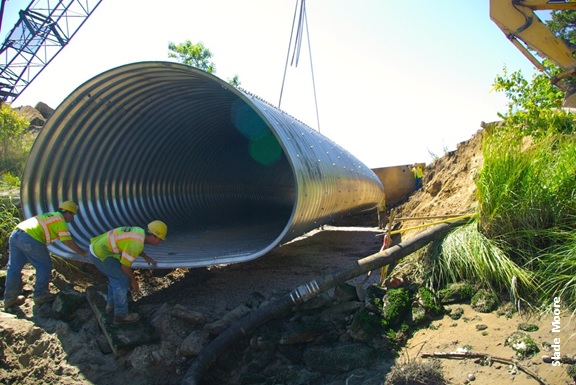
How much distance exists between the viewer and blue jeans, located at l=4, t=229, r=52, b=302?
17.5 feet

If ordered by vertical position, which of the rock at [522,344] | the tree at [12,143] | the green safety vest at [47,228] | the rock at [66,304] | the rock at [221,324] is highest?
the tree at [12,143]

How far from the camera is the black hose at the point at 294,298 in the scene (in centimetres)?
418

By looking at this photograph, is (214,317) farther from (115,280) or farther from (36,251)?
(36,251)

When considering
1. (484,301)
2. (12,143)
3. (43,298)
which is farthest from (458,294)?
(12,143)

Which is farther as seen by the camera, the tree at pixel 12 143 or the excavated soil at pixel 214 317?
the tree at pixel 12 143

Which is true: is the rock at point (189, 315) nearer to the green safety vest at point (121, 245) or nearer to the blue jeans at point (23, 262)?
the green safety vest at point (121, 245)

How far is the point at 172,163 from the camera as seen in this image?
9344 millimetres

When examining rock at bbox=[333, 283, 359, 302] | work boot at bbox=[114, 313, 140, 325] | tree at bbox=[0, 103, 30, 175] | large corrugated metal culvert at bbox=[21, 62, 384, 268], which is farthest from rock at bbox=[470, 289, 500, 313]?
tree at bbox=[0, 103, 30, 175]

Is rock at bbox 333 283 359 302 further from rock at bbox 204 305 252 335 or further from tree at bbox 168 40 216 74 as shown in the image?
tree at bbox 168 40 216 74

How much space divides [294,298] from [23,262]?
3452 millimetres

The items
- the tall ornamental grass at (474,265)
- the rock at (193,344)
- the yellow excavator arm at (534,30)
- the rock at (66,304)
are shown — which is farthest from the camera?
the yellow excavator arm at (534,30)

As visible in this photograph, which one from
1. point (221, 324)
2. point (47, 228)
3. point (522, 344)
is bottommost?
point (522, 344)

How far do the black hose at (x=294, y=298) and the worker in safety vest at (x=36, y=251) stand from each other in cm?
246

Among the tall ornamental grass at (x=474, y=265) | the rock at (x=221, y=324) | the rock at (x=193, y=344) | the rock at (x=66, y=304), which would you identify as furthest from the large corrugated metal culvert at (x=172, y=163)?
the tall ornamental grass at (x=474, y=265)
